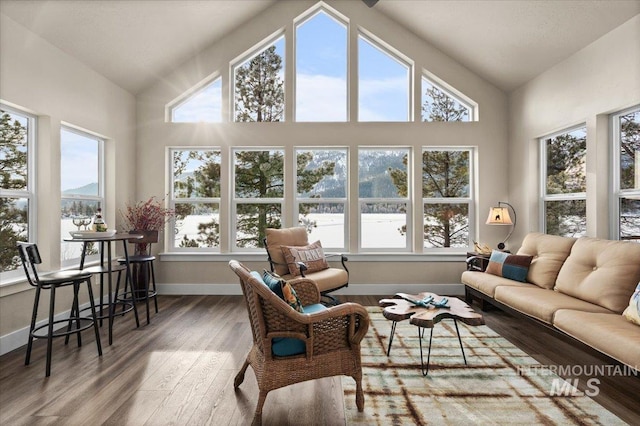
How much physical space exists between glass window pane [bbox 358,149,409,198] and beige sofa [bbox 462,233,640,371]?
1921mm

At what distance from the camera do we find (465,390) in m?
2.46

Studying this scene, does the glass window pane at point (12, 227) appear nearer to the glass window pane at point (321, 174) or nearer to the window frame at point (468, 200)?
the glass window pane at point (321, 174)

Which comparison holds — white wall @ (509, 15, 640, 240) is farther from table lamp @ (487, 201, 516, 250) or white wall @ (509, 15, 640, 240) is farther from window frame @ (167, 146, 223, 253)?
window frame @ (167, 146, 223, 253)

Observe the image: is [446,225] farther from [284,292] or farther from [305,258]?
[284,292]

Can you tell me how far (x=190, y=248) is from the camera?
552 centimetres

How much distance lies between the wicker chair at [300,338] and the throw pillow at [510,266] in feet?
8.31

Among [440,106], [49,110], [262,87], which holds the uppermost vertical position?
[262,87]

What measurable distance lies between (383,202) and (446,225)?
1.03m

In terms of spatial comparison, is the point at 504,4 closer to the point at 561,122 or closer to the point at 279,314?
the point at 561,122

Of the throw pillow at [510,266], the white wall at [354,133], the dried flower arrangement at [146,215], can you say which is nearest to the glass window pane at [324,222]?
the white wall at [354,133]

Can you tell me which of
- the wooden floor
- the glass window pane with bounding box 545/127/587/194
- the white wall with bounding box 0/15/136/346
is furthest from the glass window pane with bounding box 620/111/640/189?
the white wall with bounding box 0/15/136/346

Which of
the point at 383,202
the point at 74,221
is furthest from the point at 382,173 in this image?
the point at 74,221

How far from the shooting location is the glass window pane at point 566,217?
4.14m

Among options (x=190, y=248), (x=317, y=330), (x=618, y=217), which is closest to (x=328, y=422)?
(x=317, y=330)
